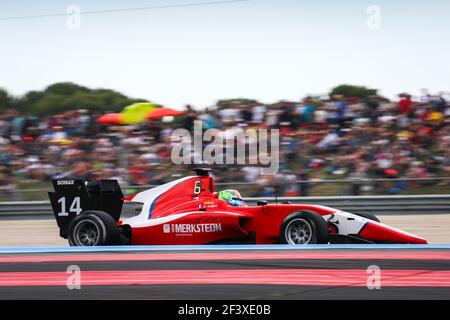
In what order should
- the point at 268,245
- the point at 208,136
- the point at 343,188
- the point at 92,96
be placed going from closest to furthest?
the point at 268,245
the point at 343,188
the point at 208,136
the point at 92,96

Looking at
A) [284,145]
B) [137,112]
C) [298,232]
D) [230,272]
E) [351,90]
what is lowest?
[230,272]

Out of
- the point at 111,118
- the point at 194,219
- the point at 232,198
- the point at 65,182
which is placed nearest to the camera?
the point at 194,219

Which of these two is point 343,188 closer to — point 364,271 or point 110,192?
point 110,192

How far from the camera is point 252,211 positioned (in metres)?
8.74

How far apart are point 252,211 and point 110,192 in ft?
6.28

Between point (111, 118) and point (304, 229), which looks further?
point (111, 118)

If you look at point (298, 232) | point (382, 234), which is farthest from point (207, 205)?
point (382, 234)

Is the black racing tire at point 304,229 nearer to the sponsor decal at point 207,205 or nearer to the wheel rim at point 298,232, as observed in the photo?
the wheel rim at point 298,232

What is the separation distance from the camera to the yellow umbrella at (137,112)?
1507cm

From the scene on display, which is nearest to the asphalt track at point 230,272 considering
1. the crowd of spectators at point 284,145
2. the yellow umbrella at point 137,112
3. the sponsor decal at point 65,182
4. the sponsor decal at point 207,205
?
the sponsor decal at point 207,205

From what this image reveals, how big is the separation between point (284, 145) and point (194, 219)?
475cm

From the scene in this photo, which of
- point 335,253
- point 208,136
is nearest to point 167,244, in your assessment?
point 335,253

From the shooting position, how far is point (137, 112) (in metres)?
15.1

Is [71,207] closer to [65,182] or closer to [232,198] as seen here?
[65,182]
